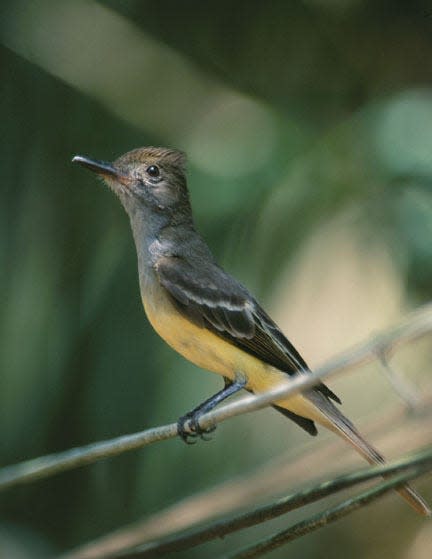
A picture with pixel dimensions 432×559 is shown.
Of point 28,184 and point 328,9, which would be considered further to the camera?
point 328,9

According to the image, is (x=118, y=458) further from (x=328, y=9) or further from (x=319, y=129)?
(x=328, y=9)

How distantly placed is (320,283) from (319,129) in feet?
3.27

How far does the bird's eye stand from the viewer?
4.47 meters

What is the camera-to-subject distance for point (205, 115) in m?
5.86

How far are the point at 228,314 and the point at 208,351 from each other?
24 centimetres

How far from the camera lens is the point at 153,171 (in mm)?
4480

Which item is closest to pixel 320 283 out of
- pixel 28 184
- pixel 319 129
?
pixel 319 129

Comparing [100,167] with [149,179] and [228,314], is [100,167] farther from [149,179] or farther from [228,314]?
[228,314]

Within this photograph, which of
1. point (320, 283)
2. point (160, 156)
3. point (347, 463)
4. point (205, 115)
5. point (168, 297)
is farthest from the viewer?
point (205, 115)

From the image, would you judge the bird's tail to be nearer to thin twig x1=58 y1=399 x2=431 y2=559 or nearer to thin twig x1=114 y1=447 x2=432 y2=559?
thin twig x1=58 y1=399 x2=431 y2=559

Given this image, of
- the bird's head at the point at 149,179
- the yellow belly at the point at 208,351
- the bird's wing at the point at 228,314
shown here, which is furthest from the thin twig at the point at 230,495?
the bird's head at the point at 149,179

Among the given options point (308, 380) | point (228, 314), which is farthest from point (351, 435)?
point (308, 380)

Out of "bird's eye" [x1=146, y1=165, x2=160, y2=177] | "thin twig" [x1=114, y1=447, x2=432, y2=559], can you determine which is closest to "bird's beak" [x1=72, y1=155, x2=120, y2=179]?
"bird's eye" [x1=146, y1=165, x2=160, y2=177]

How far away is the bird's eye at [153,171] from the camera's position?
14.7 feet
